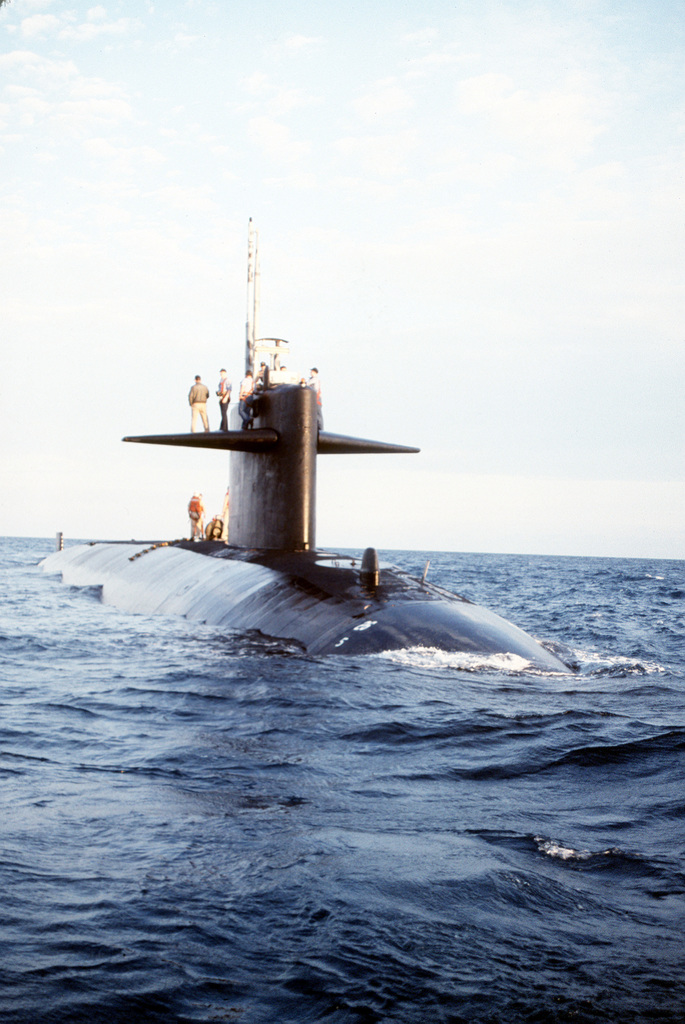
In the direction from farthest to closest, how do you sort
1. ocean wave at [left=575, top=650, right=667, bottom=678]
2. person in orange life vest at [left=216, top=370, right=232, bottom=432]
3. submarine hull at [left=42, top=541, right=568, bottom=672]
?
1. person in orange life vest at [left=216, top=370, right=232, bottom=432]
2. ocean wave at [left=575, top=650, right=667, bottom=678]
3. submarine hull at [left=42, top=541, right=568, bottom=672]

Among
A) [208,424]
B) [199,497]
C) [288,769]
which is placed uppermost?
[208,424]

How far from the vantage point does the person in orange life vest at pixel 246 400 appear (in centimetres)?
1525

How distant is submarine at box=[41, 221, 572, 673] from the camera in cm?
1091

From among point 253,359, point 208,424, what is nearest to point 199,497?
point 208,424

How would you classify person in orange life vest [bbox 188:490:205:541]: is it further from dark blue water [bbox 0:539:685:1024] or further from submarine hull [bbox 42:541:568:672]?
dark blue water [bbox 0:539:685:1024]

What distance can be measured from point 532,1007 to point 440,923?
712mm

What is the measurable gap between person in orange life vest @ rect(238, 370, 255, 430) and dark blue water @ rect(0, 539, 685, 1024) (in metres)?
6.49

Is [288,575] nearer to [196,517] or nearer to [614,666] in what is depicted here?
[614,666]

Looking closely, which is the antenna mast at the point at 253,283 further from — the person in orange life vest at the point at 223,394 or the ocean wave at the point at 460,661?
the ocean wave at the point at 460,661

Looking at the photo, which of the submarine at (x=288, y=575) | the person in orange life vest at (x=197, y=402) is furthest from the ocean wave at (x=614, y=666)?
the person in orange life vest at (x=197, y=402)

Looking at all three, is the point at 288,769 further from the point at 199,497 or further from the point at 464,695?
the point at 199,497

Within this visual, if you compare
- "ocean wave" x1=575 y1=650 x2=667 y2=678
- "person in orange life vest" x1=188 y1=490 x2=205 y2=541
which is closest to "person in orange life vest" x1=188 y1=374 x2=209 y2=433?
"person in orange life vest" x1=188 y1=490 x2=205 y2=541

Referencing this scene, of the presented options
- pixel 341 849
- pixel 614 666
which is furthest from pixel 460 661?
pixel 341 849

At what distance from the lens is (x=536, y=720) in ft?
25.7
